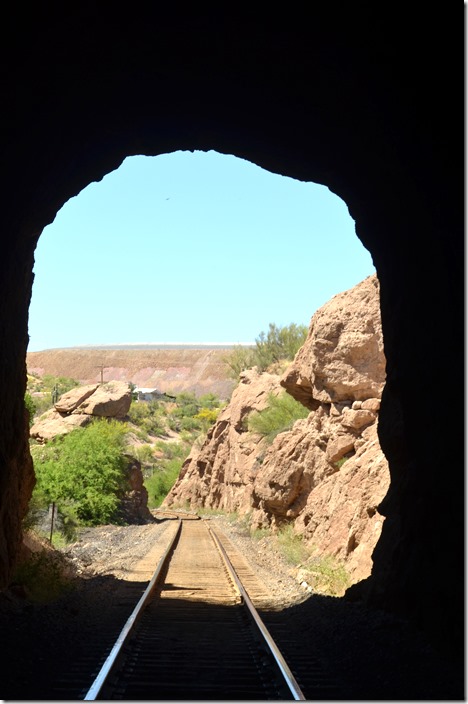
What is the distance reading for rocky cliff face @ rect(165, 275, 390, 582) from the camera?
1667cm

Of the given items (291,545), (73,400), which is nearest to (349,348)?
(291,545)

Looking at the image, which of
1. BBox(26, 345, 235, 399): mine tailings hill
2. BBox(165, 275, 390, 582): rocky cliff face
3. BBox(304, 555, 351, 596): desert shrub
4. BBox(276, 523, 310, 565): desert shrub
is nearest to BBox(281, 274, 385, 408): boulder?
BBox(165, 275, 390, 582): rocky cliff face

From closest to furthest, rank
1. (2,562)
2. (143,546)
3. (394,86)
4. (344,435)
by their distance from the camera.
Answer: (394,86) → (2,562) → (344,435) → (143,546)

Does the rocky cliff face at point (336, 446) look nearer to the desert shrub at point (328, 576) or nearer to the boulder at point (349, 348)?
the boulder at point (349, 348)

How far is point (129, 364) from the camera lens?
153m

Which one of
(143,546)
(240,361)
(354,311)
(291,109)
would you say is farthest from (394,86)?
(240,361)

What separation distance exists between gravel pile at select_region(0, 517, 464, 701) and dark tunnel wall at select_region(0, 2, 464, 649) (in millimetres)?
416

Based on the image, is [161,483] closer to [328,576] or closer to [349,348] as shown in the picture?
[349,348]

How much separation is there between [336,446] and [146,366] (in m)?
132

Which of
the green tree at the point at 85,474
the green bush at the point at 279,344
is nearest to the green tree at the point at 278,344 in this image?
the green bush at the point at 279,344

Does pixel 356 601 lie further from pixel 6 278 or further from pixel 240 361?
pixel 240 361

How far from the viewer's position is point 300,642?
977 centimetres

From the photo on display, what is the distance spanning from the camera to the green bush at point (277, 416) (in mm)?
31484

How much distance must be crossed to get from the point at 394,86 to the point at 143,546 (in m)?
17.7
